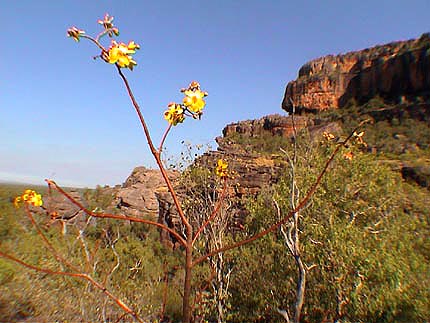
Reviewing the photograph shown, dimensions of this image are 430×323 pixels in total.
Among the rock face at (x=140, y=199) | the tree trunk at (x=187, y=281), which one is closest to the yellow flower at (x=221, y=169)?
the tree trunk at (x=187, y=281)

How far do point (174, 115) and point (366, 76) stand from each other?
5557cm

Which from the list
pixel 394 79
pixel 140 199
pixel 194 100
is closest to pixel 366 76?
pixel 394 79

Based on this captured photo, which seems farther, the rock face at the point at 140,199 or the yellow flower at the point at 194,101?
the rock face at the point at 140,199

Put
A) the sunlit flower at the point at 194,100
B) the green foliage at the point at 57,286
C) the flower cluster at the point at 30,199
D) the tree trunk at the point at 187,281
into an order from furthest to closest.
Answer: the green foliage at the point at 57,286 < the flower cluster at the point at 30,199 < the sunlit flower at the point at 194,100 < the tree trunk at the point at 187,281

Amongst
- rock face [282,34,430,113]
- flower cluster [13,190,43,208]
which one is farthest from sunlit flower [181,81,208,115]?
rock face [282,34,430,113]

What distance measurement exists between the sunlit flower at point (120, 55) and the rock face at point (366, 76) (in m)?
45.6

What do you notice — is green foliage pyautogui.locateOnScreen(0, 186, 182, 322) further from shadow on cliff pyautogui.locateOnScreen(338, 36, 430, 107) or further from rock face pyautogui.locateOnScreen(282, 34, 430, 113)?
shadow on cliff pyautogui.locateOnScreen(338, 36, 430, 107)

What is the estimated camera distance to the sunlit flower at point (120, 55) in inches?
24.6

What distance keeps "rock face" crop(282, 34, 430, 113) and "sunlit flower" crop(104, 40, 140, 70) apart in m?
45.6

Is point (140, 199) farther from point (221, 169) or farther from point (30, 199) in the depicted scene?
point (221, 169)

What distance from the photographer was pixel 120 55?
2.07ft

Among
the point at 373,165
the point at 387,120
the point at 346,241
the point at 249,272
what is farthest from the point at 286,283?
the point at 387,120

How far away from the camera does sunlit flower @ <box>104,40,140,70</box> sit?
0.63 meters

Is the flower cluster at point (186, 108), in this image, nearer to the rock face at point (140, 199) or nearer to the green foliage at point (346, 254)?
the green foliage at point (346, 254)
